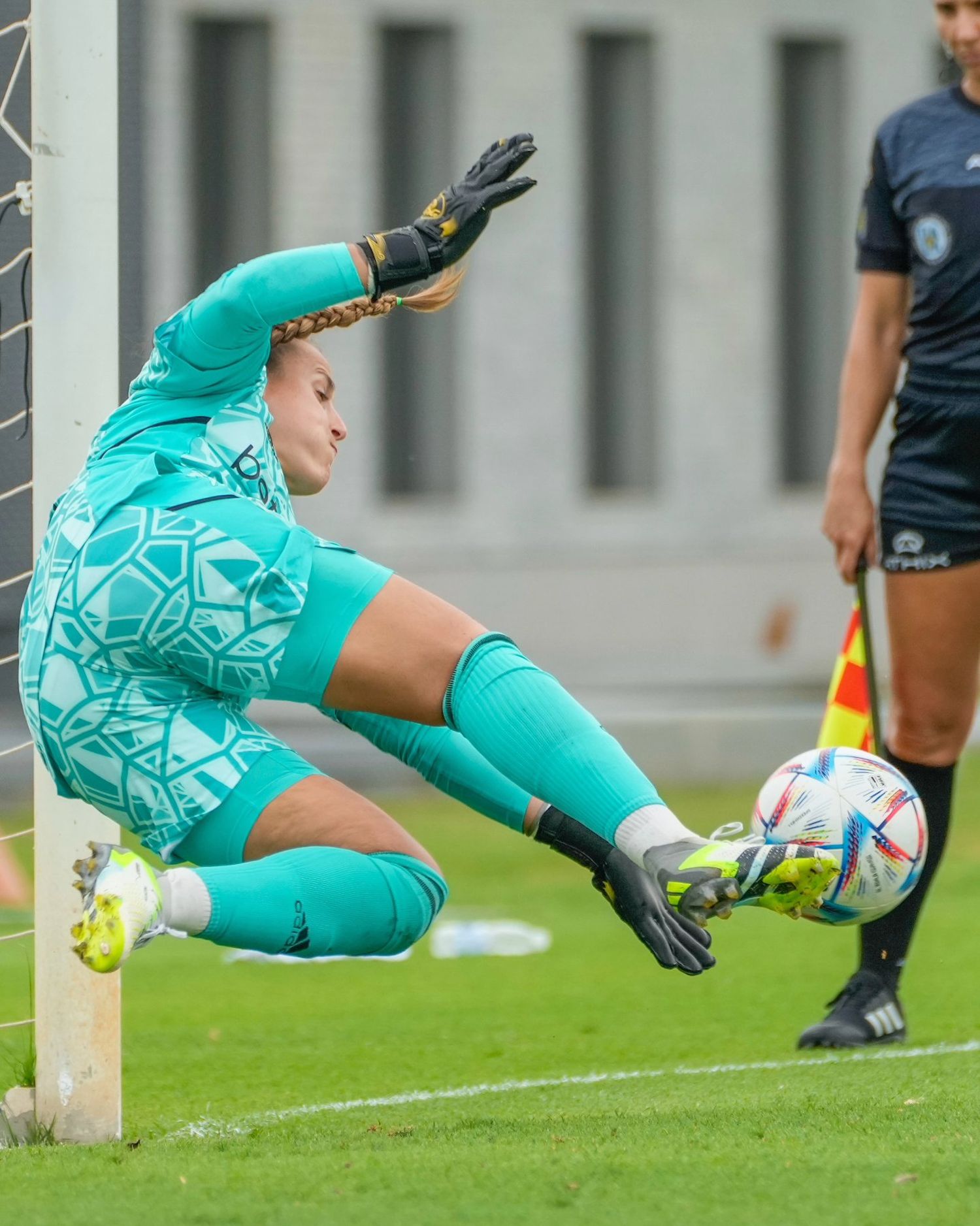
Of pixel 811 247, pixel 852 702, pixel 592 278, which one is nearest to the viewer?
pixel 852 702

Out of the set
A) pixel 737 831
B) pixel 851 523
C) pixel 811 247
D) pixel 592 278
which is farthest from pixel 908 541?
pixel 811 247

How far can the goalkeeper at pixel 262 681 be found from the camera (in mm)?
2650

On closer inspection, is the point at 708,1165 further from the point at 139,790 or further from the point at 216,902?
the point at 139,790

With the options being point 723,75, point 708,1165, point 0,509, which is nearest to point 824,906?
point 708,1165

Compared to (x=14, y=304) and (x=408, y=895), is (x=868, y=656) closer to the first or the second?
(x=408, y=895)

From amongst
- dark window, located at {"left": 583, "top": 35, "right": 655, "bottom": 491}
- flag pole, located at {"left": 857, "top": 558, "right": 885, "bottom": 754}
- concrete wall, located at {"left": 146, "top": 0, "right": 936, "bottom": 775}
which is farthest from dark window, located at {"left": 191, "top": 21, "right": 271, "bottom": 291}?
flag pole, located at {"left": 857, "top": 558, "right": 885, "bottom": 754}

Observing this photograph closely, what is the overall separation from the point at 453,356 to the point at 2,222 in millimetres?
11143

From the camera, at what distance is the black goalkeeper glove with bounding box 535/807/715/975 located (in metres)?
2.73

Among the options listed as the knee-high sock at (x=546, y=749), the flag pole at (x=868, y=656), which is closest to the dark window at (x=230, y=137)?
the flag pole at (x=868, y=656)

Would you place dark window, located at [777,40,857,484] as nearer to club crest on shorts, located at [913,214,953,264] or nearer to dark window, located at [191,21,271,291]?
dark window, located at [191,21,271,291]

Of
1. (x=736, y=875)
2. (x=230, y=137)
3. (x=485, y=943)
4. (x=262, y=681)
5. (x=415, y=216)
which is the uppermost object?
(x=230, y=137)

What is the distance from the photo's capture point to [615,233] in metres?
15.1

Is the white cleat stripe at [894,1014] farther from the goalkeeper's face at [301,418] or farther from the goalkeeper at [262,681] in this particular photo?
the goalkeeper's face at [301,418]

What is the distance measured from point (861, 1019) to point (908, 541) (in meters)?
0.98
